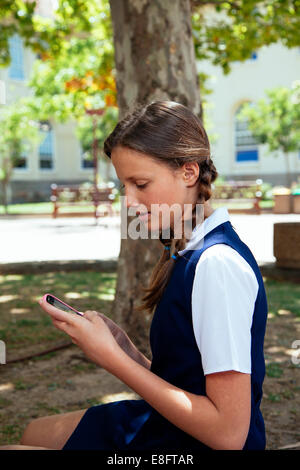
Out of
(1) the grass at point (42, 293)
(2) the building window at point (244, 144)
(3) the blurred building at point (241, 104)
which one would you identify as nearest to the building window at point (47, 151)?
(3) the blurred building at point (241, 104)

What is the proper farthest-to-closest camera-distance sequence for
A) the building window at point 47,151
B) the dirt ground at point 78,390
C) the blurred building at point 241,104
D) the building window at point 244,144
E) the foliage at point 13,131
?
1. the building window at point 47,151
2. the building window at point 244,144
3. the blurred building at point 241,104
4. the foliage at point 13,131
5. the dirt ground at point 78,390

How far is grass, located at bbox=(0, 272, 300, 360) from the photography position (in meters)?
5.02

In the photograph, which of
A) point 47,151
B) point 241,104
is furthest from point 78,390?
point 47,151

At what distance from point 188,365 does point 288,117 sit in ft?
83.6

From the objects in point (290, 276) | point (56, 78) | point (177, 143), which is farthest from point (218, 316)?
point (56, 78)

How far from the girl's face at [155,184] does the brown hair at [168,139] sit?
0.8 inches

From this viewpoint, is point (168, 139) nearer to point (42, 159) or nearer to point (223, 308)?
point (223, 308)

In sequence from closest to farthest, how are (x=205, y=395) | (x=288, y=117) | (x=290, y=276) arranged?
(x=205, y=395)
(x=290, y=276)
(x=288, y=117)

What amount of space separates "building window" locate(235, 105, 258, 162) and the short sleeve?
3139 cm

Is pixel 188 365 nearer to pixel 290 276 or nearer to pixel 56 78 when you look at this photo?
pixel 290 276

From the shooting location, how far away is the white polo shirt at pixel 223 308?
1301 mm

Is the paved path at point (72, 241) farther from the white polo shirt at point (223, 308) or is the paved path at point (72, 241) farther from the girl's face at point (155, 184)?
the white polo shirt at point (223, 308)

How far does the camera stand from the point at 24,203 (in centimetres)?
3153

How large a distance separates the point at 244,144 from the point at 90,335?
104ft
